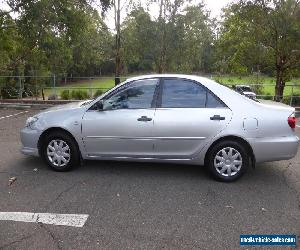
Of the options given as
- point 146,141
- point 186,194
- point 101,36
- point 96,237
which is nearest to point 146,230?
point 96,237

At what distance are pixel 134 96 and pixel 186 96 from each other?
0.79 metres

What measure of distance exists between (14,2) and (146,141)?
10.7m

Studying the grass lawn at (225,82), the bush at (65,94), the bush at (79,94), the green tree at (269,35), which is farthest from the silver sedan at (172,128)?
the bush at (79,94)

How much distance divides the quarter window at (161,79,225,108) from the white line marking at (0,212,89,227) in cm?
206

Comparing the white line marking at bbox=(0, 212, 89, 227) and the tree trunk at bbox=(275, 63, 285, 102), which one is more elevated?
the tree trunk at bbox=(275, 63, 285, 102)

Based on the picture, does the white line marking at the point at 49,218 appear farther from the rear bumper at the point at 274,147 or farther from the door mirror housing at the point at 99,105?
the rear bumper at the point at 274,147

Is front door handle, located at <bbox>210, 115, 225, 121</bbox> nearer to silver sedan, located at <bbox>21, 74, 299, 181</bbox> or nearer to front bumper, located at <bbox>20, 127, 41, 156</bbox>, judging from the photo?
silver sedan, located at <bbox>21, 74, 299, 181</bbox>

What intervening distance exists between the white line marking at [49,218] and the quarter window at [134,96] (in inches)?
72.9

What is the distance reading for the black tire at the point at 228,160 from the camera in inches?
187

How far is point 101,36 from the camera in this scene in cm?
2073

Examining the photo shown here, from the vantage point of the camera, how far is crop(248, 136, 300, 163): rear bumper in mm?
4691

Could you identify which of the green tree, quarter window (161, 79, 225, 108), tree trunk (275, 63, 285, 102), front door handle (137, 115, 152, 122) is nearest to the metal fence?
tree trunk (275, 63, 285, 102)

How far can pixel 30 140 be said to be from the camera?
17.2 ft

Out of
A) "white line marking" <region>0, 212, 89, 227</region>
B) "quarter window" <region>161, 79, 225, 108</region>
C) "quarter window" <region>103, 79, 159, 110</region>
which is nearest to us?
"white line marking" <region>0, 212, 89, 227</region>
